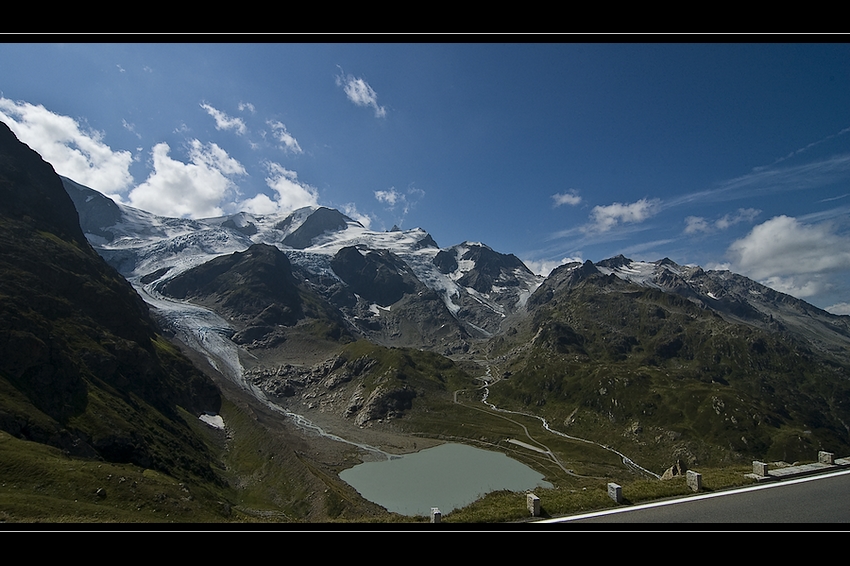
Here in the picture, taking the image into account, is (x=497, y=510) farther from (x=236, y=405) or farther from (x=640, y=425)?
(x=640, y=425)

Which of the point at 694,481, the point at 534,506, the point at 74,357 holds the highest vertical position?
the point at 74,357

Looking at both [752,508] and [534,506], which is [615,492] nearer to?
[534,506]

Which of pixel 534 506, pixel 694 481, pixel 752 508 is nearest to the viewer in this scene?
pixel 752 508

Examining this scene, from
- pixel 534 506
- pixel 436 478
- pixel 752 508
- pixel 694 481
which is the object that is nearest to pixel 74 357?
pixel 436 478

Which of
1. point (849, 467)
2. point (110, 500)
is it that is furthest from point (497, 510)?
point (110, 500)

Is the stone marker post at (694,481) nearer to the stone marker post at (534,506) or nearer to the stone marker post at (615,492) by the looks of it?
the stone marker post at (615,492)

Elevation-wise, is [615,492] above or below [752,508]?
above

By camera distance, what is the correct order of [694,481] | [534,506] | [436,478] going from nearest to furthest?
[534,506] < [694,481] < [436,478]

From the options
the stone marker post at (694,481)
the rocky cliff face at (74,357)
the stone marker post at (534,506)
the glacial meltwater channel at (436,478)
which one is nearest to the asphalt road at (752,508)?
the stone marker post at (534,506)

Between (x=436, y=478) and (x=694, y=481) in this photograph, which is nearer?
(x=694, y=481)
